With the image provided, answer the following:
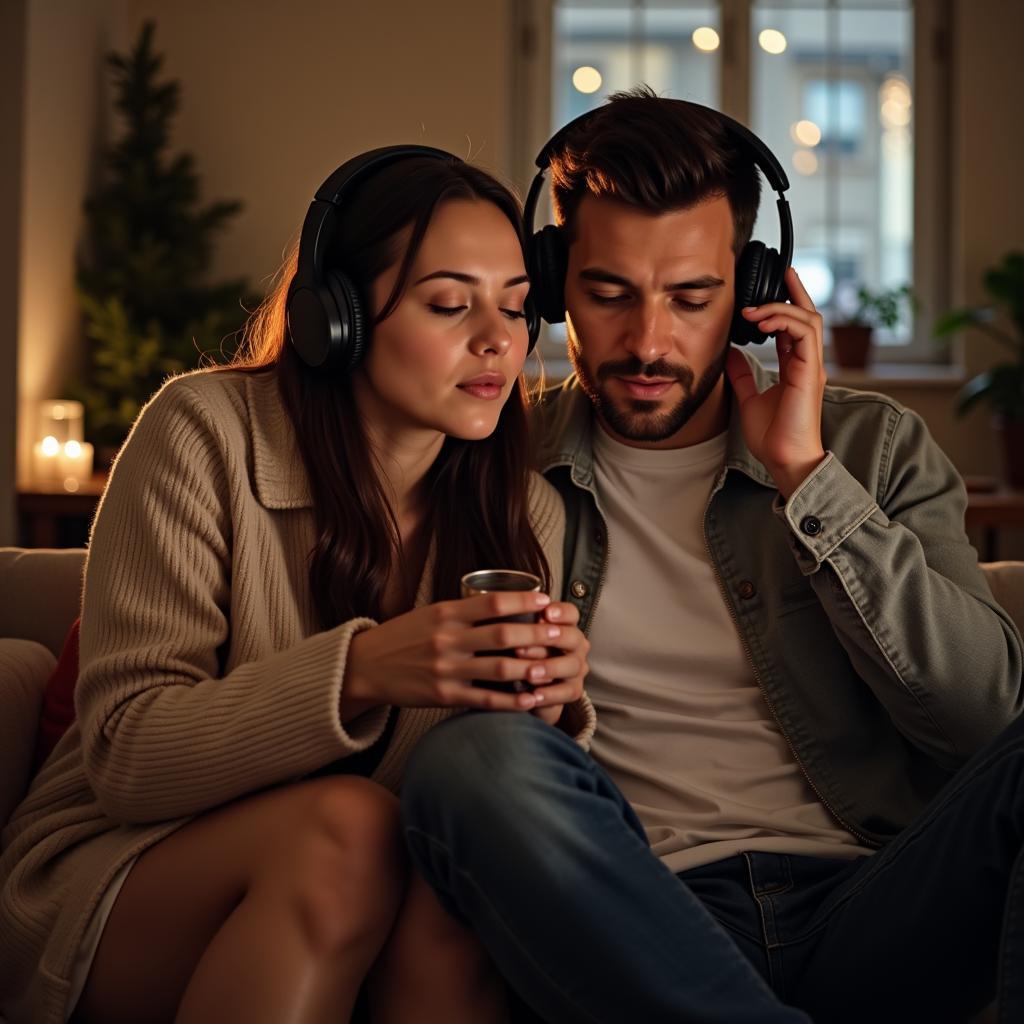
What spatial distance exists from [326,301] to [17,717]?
62cm

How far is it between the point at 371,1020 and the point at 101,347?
11.2 feet

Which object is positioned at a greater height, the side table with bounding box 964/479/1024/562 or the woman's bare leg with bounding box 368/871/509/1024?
the side table with bounding box 964/479/1024/562

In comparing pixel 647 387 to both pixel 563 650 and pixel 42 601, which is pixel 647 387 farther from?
pixel 42 601

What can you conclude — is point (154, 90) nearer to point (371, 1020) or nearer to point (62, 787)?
point (62, 787)

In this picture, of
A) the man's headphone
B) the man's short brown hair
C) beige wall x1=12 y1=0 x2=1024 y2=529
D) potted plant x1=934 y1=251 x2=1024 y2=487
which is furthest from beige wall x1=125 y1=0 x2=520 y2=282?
the man's headphone

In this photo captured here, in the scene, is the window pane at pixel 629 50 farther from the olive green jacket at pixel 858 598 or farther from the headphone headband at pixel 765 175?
the olive green jacket at pixel 858 598

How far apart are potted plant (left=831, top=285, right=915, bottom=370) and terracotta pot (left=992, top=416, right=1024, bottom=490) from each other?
520 mm

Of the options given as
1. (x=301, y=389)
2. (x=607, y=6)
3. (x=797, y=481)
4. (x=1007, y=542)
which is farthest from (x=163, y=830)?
(x=607, y=6)

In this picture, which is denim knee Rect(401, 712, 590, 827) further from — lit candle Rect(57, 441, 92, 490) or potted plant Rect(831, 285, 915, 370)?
potted plant Rect(831, 285, 915, 370)

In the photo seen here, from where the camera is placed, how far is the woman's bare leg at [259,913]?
1.16 m

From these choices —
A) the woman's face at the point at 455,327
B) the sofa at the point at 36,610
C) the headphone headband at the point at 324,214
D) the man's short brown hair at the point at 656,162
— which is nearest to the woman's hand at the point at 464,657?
the woman's face at the point at 455,327

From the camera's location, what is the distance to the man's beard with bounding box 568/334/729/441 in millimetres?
1679

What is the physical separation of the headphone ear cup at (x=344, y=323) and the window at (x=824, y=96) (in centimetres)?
327

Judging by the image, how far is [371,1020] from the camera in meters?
1.28
